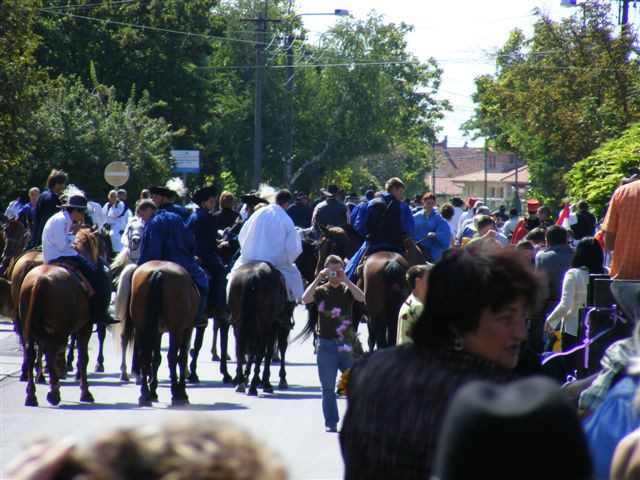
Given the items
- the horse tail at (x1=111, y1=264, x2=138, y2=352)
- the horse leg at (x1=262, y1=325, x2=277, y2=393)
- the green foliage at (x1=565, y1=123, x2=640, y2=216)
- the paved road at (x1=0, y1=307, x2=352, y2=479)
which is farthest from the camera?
the green foliage at (x1=565, y1=123, x2=640, y2=216)

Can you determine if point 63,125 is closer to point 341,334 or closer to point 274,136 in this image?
point 341,334

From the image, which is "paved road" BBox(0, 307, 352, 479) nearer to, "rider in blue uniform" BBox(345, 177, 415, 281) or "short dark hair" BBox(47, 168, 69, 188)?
"rider in blue uniform" BBox(345, 177, 415, 281)

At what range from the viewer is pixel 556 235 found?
531 inches

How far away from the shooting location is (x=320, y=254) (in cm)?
1683

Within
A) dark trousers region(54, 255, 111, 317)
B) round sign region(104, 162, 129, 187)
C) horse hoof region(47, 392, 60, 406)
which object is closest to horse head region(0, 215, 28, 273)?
dark trousers region(54, 255, 111, 317)

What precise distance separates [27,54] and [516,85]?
34.2 meters

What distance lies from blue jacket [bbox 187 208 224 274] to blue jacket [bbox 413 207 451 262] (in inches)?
190

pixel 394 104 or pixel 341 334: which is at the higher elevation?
pixel 394 104

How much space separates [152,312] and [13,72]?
1486 cm

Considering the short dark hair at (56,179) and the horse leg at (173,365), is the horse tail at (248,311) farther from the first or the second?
the short dark hair at (56,179)

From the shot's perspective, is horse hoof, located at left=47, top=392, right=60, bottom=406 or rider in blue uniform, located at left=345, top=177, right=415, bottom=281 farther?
rider in blue uniform, located at left=345, top=177, right=415, bottom=281

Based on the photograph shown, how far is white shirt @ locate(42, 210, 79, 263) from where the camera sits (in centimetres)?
1302

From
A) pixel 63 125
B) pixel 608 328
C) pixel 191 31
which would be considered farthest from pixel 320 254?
pixel 191 31

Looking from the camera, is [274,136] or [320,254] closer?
[320,254]
